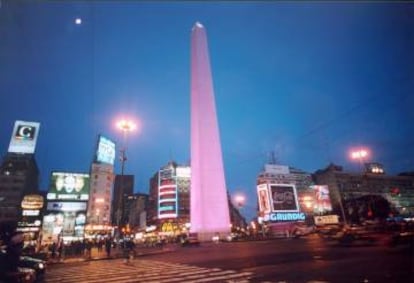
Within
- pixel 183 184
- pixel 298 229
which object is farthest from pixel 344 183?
pixel 183 184

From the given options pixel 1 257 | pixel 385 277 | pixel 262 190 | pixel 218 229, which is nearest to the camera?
pixel 1 257

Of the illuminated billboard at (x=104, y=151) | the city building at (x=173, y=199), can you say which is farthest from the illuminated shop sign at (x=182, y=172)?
the illuminated billboard at (x=104, y=151)

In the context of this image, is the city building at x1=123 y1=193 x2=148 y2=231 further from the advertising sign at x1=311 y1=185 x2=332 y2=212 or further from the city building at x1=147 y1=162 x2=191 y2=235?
the advertising sign at x1=311 y1=185 x2=332 y2=212

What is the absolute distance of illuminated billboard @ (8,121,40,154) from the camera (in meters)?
38.8

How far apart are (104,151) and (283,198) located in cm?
3929

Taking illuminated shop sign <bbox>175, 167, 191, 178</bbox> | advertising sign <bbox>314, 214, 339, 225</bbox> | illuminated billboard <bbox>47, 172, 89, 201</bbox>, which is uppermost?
illuminated shop sign <bbox>175, 167, 191, 178</bbox>

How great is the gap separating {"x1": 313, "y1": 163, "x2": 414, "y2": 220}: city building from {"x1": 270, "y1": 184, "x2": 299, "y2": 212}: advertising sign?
11623mm

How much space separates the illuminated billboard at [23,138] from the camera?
1528 inches

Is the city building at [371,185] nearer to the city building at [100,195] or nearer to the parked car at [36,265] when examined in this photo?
the city building at [100,195]

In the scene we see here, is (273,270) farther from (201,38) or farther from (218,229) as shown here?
(201,38)

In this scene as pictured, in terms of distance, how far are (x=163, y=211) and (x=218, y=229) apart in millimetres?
55097

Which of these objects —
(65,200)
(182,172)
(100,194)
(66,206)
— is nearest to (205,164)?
(65,200)

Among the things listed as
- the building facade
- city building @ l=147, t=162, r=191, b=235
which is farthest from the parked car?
city building @ l=147, t=162, r=191, b=235

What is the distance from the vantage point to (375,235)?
2019 centimetres
